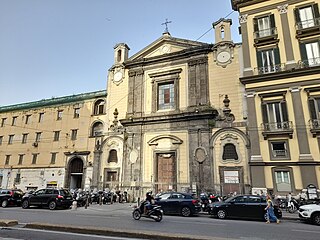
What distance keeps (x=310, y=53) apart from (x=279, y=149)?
26.0ft

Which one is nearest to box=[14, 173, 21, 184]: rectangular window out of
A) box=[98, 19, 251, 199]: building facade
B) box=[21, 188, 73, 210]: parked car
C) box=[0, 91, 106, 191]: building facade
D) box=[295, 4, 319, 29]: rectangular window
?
box=[0, 91, 106, 191]: building facade

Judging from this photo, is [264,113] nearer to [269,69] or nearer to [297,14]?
[269,69]

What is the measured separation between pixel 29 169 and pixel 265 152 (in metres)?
25.5

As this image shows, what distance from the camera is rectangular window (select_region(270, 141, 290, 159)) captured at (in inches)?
689

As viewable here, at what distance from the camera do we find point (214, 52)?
22797mm

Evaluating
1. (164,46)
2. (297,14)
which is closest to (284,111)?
(297,14)

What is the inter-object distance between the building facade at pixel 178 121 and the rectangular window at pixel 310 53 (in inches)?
193

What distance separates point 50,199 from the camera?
53.4 feet

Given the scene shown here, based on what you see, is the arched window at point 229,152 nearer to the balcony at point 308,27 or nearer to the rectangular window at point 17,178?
the balcony at point 308,27

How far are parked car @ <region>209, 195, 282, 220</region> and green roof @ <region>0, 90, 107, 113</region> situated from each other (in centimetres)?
1853

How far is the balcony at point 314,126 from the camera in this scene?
16.7 m

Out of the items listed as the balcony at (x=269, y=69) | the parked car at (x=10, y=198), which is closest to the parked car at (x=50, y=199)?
the parked car at (x=10, y=198)

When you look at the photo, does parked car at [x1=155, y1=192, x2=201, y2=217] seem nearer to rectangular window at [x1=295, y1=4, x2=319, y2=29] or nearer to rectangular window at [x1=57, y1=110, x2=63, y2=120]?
rectangular window at [x1=295, y1=4, x2=319, y2=29]

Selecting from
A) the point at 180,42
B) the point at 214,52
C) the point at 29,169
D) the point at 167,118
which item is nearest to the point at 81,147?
the point at 29,169
